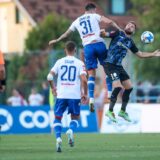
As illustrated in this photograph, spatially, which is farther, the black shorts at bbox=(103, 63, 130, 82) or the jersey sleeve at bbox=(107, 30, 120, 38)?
the black shorts at bbox=(103, 63, 130, 82)

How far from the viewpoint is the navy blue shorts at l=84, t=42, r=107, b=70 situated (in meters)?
26.3

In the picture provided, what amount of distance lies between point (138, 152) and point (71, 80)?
2675mm

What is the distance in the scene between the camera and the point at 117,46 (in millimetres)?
25938

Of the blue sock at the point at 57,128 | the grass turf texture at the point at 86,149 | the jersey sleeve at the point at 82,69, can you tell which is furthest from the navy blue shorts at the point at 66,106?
the grass turf texture at the point at 86,149

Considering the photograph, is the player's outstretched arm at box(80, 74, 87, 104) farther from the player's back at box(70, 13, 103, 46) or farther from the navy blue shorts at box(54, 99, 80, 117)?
the player's back at box(70, 13, 103, 46)

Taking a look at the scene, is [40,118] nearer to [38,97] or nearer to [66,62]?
[38,97]

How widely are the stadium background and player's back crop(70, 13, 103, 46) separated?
3.16 meters

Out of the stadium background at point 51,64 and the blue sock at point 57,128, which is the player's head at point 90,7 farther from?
the stadium background at point 51,64

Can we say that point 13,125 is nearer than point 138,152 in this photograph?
No

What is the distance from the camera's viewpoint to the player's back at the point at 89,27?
26.2 m

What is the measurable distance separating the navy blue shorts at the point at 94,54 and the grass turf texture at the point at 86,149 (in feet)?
6.97

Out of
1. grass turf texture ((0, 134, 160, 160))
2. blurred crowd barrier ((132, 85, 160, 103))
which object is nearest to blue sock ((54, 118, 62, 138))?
grass turf texture ((0, 134, 160, 160))

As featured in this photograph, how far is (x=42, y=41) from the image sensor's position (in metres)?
57.2

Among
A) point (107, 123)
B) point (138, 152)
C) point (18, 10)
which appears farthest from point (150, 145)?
point (18, 10)
